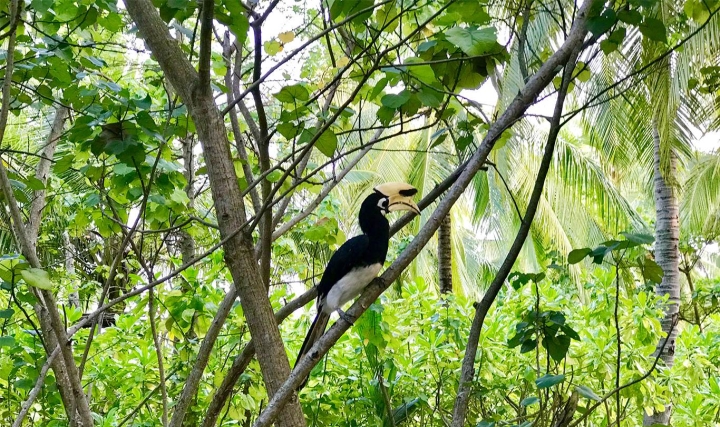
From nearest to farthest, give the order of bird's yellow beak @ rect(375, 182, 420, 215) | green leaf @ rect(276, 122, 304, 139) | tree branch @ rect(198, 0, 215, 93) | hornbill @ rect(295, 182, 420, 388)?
tree branch @ rect(198, 0, 215, 93), green leaf @ rect(276, 122, 304, 139), bird's yellow beak @ rect(375, 182, 420, 215), hornbill @ rect(295, 182, 420, 388)

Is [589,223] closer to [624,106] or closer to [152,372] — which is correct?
[624,106]

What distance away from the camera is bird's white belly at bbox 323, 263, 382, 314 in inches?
90.8

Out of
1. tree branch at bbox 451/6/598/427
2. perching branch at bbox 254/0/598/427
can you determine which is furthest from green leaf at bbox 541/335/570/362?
perching branch at bbox 254/0/598/427

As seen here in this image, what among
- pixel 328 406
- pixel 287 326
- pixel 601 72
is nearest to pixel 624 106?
pixel 601 72

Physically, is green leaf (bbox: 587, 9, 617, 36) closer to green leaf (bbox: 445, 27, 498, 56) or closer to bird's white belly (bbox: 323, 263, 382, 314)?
green leaf (bbox: 445, 27, 498, 56)

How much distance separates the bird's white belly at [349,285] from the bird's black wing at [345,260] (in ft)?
0.06

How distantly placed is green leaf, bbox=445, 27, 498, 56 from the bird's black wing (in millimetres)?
1130

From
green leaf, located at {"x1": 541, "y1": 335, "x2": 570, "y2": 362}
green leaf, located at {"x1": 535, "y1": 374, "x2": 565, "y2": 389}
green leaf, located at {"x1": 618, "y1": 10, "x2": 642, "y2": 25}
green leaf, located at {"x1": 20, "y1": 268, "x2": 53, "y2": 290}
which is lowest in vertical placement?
green leaf, located at {"x1": 535, "y1": 374, "x2": 565, "y2": 389}

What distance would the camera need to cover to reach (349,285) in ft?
7.63

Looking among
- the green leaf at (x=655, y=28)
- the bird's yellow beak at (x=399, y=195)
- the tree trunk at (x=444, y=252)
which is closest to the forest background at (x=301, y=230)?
the green leaf at (x=655, y=28)

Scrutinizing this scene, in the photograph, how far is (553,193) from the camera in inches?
382

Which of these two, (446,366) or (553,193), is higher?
(553,193)

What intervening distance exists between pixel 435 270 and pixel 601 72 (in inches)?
235

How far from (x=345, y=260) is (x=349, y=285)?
0.27ft
